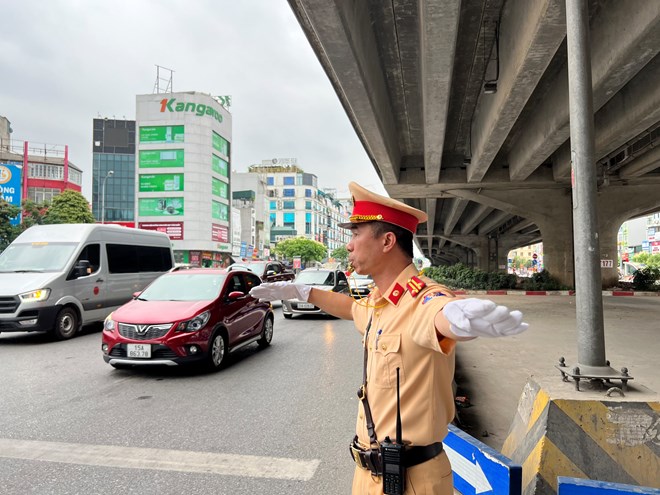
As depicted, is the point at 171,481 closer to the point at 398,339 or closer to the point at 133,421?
the point at 133,421

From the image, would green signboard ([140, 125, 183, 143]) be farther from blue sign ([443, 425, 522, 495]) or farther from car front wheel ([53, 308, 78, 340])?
blue sign ([443, 425, 522, 495])

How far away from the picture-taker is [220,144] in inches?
2409

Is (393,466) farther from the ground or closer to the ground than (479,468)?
farther from the ground

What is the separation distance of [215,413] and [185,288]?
312 centimetres

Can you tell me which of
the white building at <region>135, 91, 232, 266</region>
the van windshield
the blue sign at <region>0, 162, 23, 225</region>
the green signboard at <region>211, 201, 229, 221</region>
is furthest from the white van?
the blue sign at <region>0, 162, 23, 225</region>

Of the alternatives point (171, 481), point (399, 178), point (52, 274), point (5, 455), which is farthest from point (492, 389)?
point (399, 178)

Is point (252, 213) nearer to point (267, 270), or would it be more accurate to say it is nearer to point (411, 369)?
point (267, 270)

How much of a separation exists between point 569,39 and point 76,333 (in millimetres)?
10791

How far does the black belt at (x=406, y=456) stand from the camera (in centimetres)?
158

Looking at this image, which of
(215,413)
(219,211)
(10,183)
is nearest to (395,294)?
(215,413)

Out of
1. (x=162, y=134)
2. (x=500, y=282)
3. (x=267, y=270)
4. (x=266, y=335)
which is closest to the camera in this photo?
(x=266, y=335)

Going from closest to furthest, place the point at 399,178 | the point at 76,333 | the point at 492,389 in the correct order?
the point at 492,389
the point at 76,333
the point at 399,178

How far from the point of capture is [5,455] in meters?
3.80

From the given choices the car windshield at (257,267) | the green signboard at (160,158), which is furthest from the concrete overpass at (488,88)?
the green signboard at (160,158)
